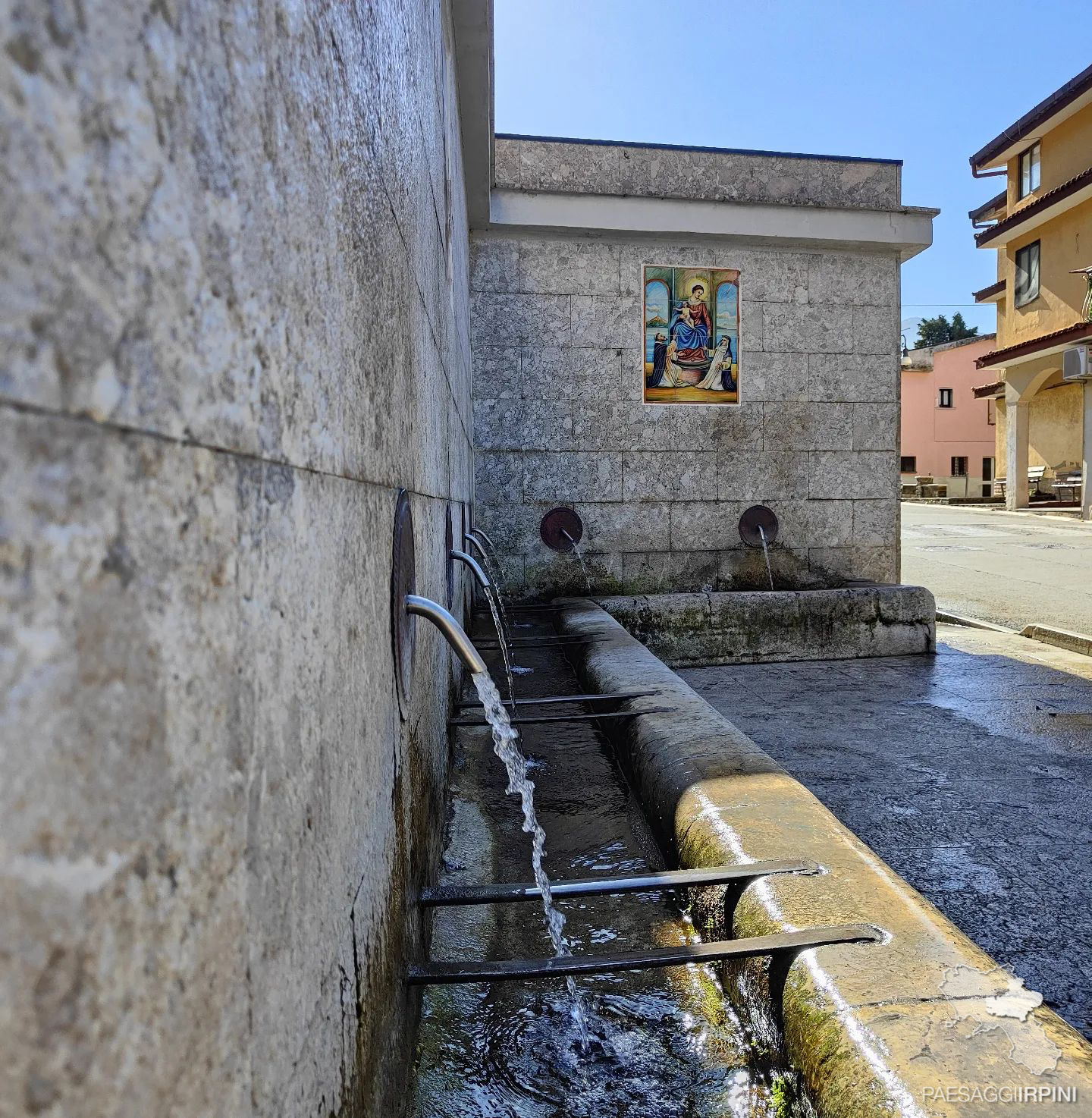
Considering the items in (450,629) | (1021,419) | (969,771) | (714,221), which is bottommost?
(969,771)

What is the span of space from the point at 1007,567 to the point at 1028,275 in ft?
49.1

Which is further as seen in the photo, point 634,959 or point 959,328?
point 959,328

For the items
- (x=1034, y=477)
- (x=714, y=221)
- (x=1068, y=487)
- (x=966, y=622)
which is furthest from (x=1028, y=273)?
(x=714, y=221)

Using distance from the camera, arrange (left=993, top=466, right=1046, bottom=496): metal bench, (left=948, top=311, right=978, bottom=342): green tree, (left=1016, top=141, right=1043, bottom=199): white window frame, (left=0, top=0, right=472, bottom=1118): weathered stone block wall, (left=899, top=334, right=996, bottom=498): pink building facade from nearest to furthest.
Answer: (left=0, top=0, right=472, bottom=1118): weathered stone block wall → (left=1016, top=141, right=1043, bottom=199): white window frame → (left=993, top=466, right=1046, bottom=496): metal bench → (left=899, top=334, right=996, bottom=498): pink building facade → (left=948, top=311, right=978, bottom=342): green tree

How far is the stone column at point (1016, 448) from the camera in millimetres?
22688

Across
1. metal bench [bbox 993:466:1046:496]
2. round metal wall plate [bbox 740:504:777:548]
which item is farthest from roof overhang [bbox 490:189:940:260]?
metal bench [bbox 993:466:1046:496]

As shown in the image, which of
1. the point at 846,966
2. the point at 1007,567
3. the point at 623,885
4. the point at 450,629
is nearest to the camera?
the point at 846,966

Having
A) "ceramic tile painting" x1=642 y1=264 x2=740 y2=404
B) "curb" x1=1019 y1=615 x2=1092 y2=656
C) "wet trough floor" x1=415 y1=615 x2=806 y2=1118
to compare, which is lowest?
"curb" x1=1019 y1=615 x2=1092 y2=656

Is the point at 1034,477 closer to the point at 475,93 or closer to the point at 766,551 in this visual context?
the point at 766,551

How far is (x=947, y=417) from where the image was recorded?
120 ft

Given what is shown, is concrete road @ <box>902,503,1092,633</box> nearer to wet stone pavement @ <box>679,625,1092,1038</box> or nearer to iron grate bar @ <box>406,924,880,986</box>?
wet stone pavement @ <box>679,625,1092,1038</box>

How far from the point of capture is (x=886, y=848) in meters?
2.73

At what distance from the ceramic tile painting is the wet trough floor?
4800 millimetres

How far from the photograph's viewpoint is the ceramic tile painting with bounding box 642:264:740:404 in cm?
681
